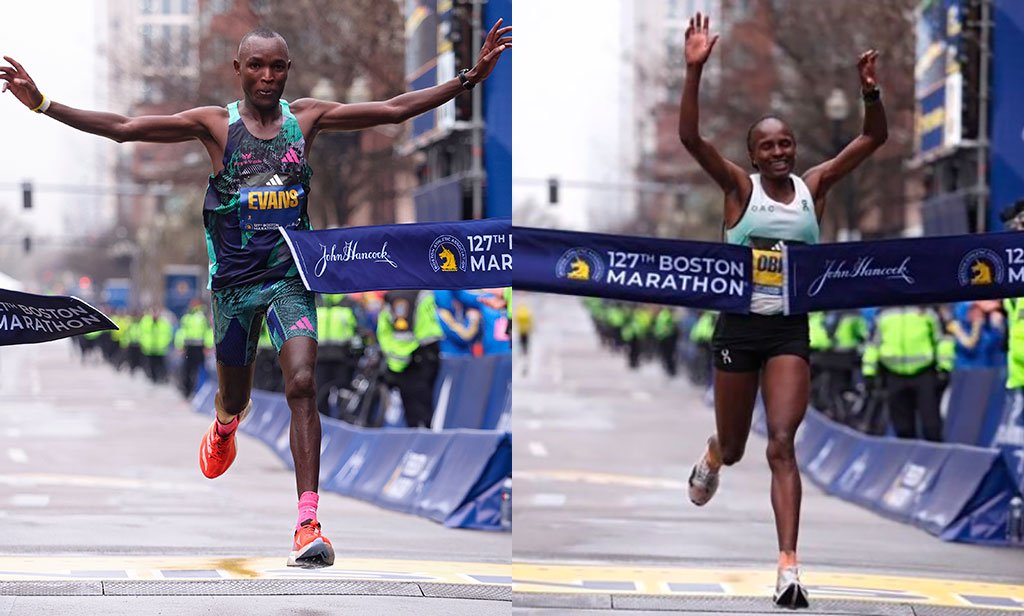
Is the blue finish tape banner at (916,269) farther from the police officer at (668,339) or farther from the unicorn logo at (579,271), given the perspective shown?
the police officer at (668,339)

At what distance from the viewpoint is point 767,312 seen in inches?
344

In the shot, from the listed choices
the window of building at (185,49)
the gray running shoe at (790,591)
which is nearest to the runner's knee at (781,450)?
the gray running shoe at (790,591)

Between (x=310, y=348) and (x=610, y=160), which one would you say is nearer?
(x=310, y=348)

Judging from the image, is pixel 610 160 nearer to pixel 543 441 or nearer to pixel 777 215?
pixel 543 441

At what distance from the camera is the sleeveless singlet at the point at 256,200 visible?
8172 mm

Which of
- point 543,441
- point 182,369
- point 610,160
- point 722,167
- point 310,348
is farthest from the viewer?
point 610,160

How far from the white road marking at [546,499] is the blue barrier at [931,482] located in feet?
8.21

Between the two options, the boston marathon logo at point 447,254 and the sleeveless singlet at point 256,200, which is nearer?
the sleeveless singlet at point 256,200

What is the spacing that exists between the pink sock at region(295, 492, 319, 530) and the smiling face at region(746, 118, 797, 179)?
9.04ft

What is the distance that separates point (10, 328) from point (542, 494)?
7250 mm

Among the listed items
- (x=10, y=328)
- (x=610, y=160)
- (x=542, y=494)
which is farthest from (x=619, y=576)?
(x=610, y=160)

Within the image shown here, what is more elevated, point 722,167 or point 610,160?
point 610,160

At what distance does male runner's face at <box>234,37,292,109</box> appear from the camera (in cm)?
801

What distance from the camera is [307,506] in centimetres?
755
